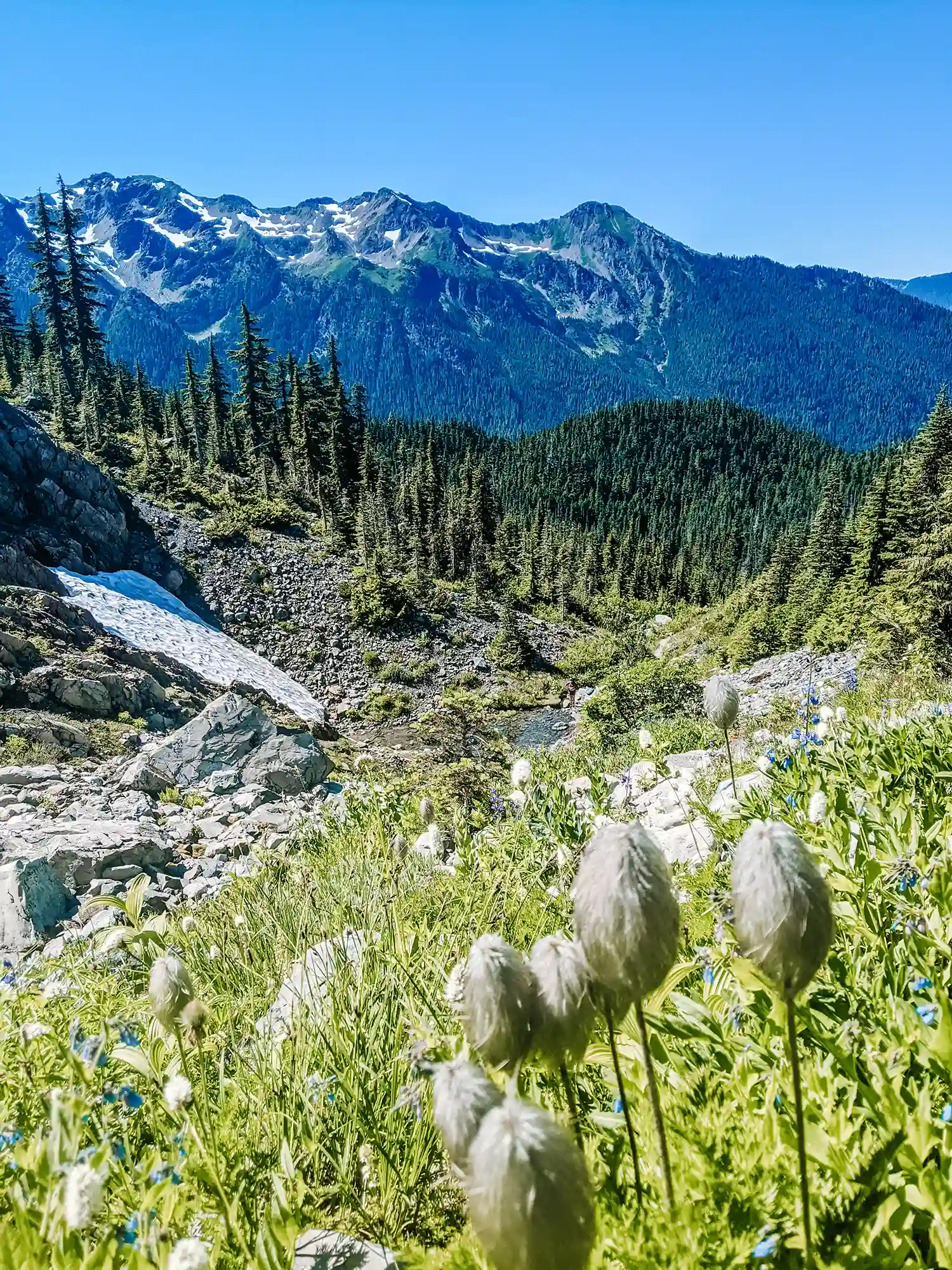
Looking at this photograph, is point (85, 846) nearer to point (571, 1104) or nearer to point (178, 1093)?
point (178, 1093)

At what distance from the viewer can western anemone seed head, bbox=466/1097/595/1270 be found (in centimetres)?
76

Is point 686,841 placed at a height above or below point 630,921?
below

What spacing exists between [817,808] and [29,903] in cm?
604

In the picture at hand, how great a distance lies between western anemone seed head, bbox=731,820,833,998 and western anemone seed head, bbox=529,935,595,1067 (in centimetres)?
28

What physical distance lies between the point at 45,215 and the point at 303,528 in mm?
31522

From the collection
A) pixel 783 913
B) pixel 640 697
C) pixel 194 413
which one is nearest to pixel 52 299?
pixel 194 413

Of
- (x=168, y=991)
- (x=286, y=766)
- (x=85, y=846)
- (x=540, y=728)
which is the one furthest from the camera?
(x=540, y=728)

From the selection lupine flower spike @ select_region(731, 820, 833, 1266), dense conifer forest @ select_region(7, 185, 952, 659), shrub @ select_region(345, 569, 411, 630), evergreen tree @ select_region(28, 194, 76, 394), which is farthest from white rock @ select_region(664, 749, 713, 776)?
evergreen tree @ select_region(28, 194, 76, 394)

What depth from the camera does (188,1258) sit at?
1.14 meters

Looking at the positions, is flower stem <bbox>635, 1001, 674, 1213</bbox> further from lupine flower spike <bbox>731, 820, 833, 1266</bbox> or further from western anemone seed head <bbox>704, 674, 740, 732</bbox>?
western anemone seed head <bbox>704, 674, 740, 732</bbox>

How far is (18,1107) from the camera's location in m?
2.14

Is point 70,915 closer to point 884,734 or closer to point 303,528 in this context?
point 884,734

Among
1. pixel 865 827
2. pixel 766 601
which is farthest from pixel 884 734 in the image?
pixel 766 601

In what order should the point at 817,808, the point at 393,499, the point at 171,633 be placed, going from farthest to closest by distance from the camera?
the point at 393,499 → the point at 171,633 → the point at 817,808
